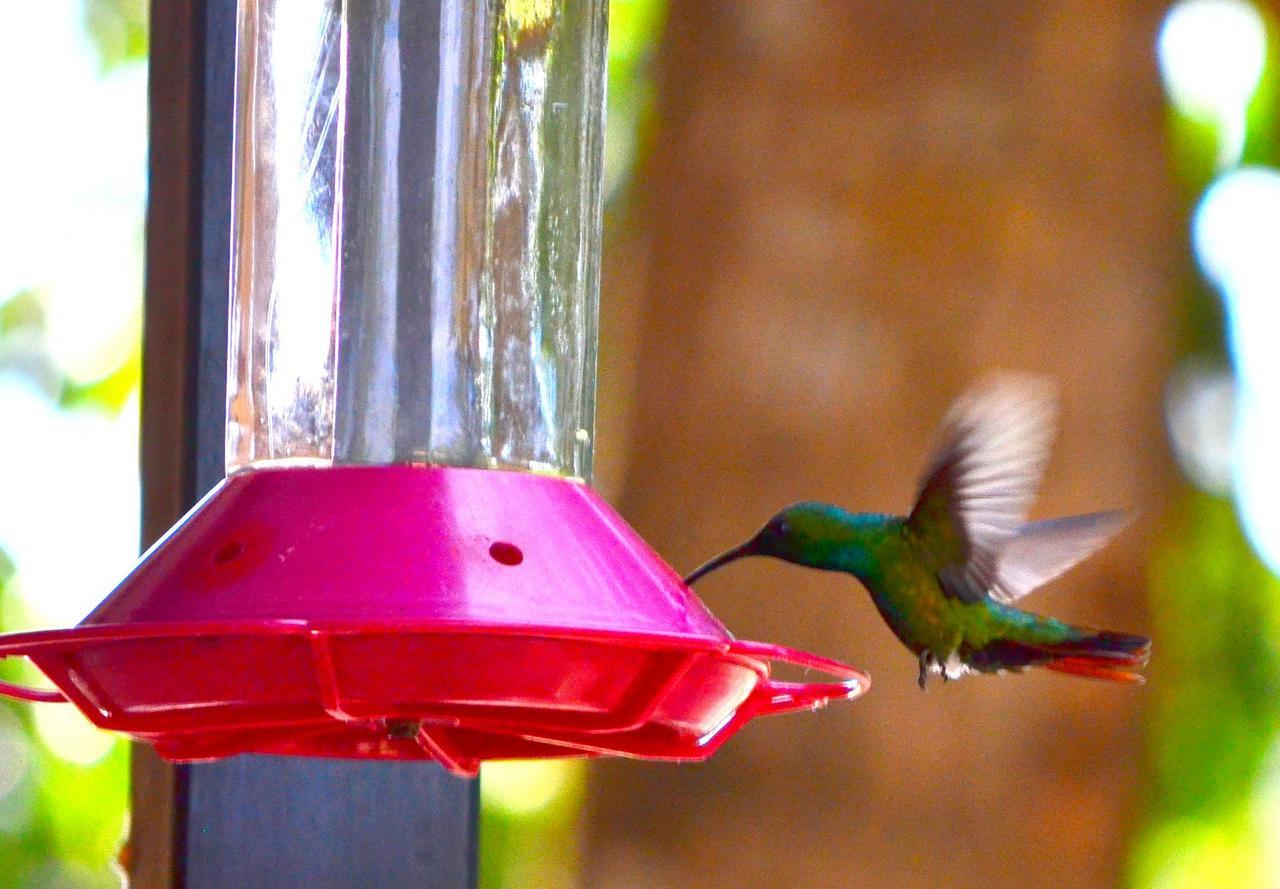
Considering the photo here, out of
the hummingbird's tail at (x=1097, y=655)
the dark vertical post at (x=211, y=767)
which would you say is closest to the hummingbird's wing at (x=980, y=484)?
the hummingbird's tail at (x=1097, y=655)

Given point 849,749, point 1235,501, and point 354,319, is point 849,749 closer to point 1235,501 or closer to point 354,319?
point 1235,501

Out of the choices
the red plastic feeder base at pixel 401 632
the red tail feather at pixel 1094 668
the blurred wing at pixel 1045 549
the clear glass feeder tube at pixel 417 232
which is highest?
the clear glass feeder tube at pixel 417 232

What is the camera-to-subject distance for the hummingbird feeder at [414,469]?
60.9 inches

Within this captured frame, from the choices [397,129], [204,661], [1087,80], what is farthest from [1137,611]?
[204,661]

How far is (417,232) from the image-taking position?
6.95ft

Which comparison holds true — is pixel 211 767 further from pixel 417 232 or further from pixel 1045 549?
pixel 1045 549

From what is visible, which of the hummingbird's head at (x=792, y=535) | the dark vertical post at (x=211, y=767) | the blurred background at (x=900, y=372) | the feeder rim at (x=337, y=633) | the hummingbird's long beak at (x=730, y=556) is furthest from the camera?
the blurred background at (x=900, y=372)

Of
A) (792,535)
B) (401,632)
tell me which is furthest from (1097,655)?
(401,632)

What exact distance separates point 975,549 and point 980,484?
19 centimetres

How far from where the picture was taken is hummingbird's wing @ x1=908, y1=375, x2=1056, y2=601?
324 cm

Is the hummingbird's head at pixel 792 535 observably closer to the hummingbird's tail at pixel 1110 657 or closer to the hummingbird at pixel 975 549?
the hummingbird at pixel 975 549

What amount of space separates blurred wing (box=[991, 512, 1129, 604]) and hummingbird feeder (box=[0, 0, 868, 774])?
1274 millimetres

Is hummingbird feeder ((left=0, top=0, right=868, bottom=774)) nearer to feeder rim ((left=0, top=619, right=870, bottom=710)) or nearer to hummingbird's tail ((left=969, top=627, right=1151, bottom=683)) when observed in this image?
feeder rim ((left=0, top=619, right=870, bottom=710))

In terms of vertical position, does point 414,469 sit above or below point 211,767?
above
